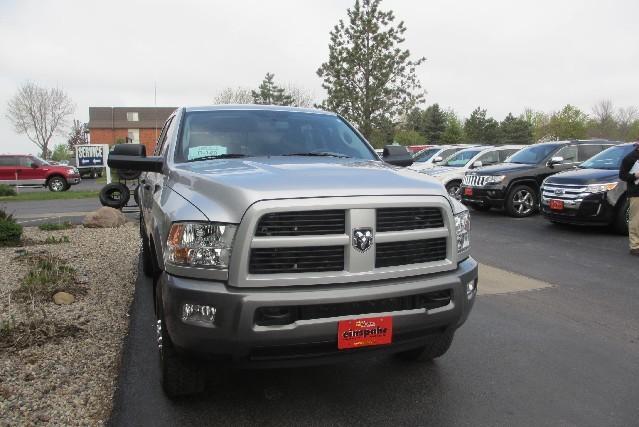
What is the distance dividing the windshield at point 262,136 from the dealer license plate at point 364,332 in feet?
5.42

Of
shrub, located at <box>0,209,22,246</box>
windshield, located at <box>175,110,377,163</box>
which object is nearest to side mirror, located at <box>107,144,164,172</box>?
windshield, located at <box>175,110,377,163</box>

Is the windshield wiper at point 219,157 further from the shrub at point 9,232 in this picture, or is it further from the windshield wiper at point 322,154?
the shrub at point 9,232

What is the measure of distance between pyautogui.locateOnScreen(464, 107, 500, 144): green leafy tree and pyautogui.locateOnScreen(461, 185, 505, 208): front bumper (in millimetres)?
47622

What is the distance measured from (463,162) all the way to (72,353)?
13255 millimetres

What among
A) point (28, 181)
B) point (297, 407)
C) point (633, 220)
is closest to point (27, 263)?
point (297, 407)

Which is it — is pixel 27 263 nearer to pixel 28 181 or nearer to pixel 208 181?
pixel 208 181

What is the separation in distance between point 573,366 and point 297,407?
80.4 inches

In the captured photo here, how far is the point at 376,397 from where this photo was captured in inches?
131

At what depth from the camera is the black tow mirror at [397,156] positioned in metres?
4.43

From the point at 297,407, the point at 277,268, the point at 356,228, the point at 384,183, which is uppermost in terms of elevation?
the point at 384,183

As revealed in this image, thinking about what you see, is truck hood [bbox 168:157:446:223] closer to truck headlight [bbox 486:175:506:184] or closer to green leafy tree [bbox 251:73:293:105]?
truck headlight [bbox 486:175:506:184]

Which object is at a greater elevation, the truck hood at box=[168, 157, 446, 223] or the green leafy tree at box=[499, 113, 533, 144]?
the green leafy tree at box=[499, 113, 533, 144]

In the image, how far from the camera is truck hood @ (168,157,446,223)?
2.73 m

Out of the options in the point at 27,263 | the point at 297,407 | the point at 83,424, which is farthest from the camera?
the point at 27,263
